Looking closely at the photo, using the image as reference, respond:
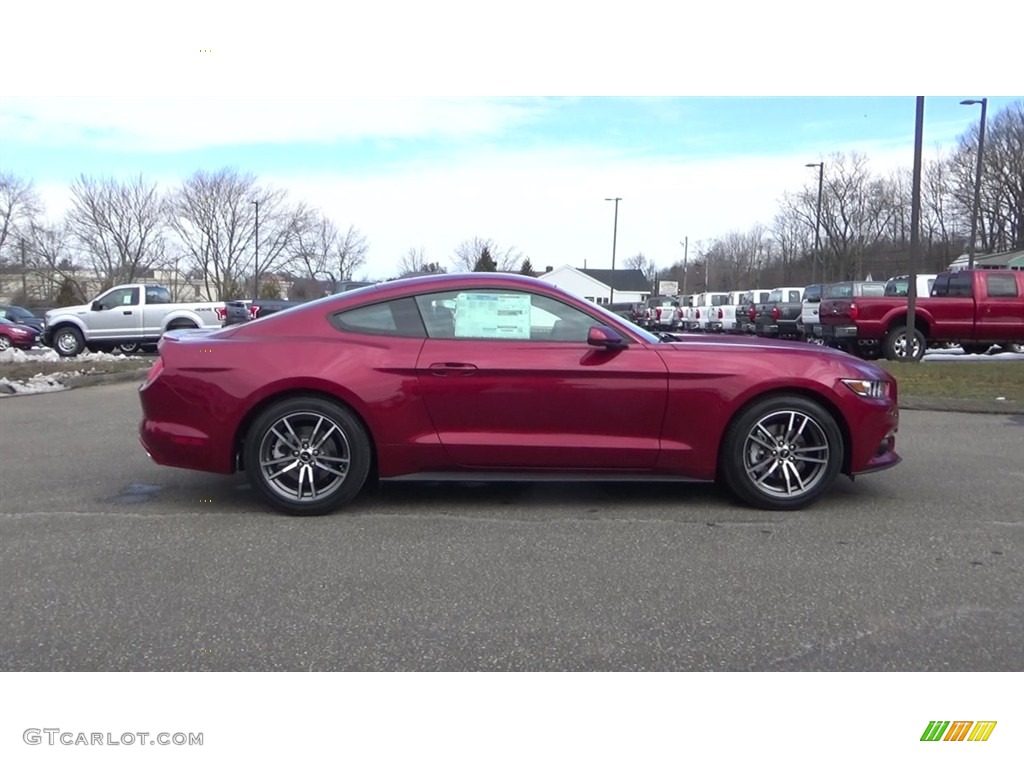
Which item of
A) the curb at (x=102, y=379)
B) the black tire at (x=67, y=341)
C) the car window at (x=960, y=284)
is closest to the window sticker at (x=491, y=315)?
the curb at (x=102, y=379)

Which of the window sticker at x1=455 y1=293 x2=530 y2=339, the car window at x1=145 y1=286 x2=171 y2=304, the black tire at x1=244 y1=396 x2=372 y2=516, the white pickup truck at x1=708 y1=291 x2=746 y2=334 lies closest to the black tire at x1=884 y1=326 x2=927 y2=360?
the white pickup truck at x1=708 y1=291 x2=746 y2=334

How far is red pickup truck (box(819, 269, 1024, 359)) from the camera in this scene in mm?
15312

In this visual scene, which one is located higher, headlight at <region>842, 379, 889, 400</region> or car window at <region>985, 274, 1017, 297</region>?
car window at <region>985, 274, 1017, 297</region>

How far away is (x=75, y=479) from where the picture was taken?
6.08 meters

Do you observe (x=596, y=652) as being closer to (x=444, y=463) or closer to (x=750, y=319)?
(x=444, y=463)

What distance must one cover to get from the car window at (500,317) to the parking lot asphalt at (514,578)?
3.53 ft

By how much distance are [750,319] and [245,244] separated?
30.9 m

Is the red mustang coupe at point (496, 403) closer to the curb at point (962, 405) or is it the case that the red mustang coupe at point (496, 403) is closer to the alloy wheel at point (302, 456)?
the alloy wheel at point (302, 456)

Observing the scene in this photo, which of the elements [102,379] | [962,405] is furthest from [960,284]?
[102,379]

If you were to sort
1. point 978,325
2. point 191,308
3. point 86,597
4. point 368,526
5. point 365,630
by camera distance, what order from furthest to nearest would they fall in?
point 191,308 → point 978,325 → point 368,526 → point 86,597 → point 365,630

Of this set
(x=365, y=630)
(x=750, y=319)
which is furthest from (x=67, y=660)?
(x=750, y=319)

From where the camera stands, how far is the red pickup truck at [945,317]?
1531 centimetres

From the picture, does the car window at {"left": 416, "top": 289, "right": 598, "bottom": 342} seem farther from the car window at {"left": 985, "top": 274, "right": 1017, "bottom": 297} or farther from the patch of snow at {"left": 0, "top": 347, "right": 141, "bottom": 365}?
the car window at {"left": 985, "top": 274, "right": 1017, "bottom": 297}
